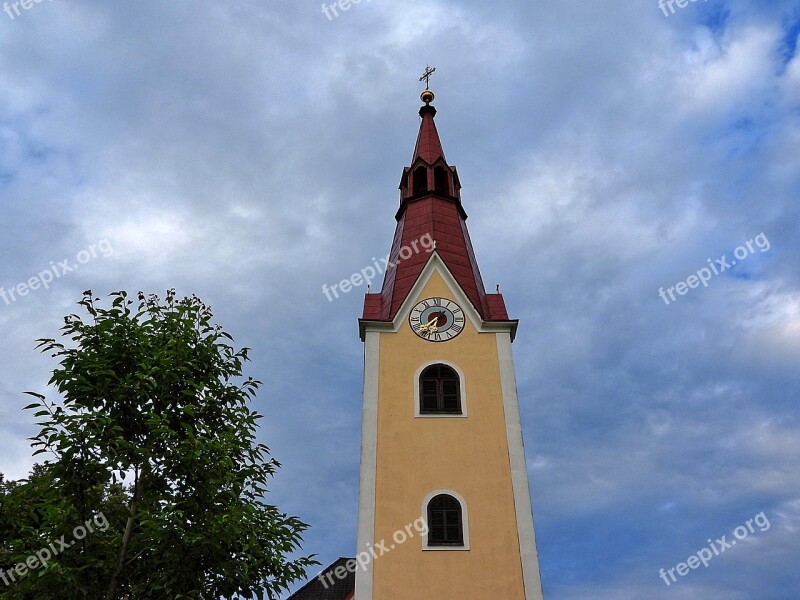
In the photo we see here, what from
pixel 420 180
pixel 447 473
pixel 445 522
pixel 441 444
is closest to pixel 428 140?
pixel 420 180

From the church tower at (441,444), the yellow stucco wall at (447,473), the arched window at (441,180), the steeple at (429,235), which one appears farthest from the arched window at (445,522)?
the arched window at (441,180)

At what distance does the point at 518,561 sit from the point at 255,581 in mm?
8117

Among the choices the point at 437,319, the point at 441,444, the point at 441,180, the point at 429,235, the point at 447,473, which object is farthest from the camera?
the point at 441,180

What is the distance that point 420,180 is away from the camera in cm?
2772

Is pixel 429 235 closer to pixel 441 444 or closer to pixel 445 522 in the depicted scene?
pixel 441 444

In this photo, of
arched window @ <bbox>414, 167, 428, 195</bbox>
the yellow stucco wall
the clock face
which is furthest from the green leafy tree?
arched window @ <bbox>414, 167, 428, 195</bbox>

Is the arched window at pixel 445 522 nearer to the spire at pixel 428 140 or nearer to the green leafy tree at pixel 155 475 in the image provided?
the green leafy tree at pixel 155 475

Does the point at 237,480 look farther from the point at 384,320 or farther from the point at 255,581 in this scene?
the point at 384,320

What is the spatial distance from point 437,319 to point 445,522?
21.6 feet

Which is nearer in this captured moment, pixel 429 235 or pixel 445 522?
pixel 445 522

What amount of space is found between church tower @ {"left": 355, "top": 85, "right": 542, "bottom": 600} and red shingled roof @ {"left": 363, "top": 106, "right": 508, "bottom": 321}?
0.10 m

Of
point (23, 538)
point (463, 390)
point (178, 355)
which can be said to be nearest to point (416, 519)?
point (463, 390)

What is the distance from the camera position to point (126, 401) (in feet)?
37.6

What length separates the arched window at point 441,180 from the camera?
2731 centimetres
